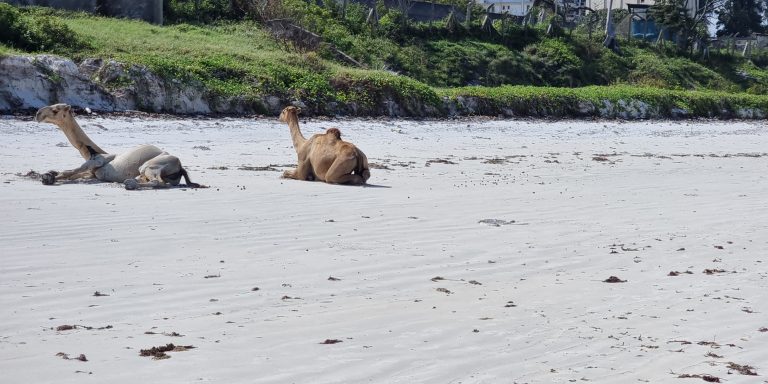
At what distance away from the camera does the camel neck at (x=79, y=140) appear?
13.8 metres

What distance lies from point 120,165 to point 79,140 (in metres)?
0.91

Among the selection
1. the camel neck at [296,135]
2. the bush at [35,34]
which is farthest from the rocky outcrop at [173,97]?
the camel neck at [296,135]

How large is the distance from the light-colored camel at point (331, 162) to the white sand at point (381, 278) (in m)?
0.49

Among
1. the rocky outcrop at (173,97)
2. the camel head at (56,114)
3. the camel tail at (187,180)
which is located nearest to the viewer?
the camel tail at (187,180)

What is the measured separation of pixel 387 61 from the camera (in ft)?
113

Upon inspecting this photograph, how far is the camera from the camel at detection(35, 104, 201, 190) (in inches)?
510

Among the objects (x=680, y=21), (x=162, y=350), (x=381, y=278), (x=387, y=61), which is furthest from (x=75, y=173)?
(x=680, y=21)

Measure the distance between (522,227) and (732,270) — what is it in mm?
2566

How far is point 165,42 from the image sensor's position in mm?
25641

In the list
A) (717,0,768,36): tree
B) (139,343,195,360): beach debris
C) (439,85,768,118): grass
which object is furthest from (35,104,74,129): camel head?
(717,0,768,36): tree

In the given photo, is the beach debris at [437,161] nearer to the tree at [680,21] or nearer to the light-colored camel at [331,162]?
the light-colored camel at [331,162]

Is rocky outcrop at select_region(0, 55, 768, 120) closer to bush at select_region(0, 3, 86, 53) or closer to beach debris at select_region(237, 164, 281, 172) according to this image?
bush at select_region(0, 3, 86, 53)

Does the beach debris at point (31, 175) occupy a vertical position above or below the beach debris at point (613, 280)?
below

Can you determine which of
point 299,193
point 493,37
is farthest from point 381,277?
point 493,37
